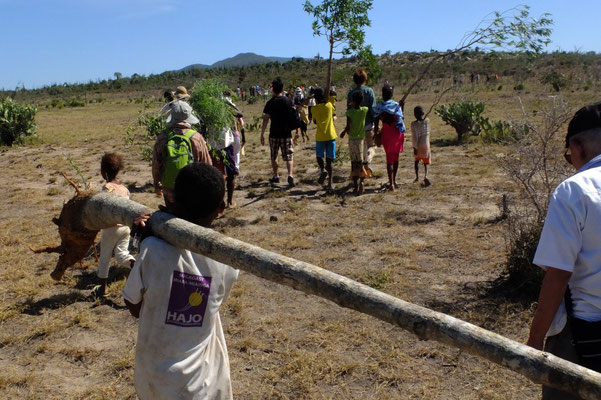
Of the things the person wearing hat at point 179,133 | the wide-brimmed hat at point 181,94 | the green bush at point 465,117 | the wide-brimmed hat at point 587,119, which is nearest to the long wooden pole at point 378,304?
the wide-brimmed hat at point 587,119

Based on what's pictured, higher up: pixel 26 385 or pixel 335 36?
pixel 335 36

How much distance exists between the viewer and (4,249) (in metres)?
6.67

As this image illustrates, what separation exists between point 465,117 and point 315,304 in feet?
34.1

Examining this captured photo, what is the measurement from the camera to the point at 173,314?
2.19 metres

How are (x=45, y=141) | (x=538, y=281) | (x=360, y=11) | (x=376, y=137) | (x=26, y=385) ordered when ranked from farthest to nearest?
(x=45, y=141) → (x=360, y=11) → (x=376, y=137) → (x=538, y=281) → (x=26, y=385)

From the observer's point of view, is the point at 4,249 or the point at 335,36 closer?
the point at 4,249

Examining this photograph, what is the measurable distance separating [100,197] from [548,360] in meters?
2.06

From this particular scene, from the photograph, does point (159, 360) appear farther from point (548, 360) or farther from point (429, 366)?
point (429, 366)

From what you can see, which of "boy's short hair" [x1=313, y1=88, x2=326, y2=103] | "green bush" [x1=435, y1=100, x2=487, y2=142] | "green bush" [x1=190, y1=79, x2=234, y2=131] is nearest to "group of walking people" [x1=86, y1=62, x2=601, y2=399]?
"green bush" [x1=190, y1=79, x2=234, y2=131]

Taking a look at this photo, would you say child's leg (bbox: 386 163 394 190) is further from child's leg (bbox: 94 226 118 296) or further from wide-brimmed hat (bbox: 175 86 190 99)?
child's leg (bbox: 94 226 118 296)

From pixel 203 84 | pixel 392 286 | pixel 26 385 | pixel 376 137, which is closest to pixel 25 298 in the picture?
pixel 26 385

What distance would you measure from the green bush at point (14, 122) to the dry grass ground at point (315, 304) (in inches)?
307

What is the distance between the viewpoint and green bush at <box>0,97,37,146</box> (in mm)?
16188

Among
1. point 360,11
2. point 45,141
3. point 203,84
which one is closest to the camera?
point 203,84
